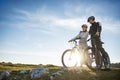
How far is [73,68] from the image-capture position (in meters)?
17.3

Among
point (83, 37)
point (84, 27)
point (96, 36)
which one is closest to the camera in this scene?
point (96, 36)

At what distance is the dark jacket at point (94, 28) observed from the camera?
54.9 feet

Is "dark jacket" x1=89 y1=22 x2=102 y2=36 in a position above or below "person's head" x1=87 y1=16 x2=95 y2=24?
below

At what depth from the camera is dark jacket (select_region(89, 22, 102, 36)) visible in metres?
16.7

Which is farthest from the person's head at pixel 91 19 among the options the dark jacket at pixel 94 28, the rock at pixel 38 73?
the rock at pixel 38 73

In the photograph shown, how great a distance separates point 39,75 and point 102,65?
5.16 m

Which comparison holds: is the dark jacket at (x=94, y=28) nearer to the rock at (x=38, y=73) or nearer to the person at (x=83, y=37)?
the person at (x=83, y=37)

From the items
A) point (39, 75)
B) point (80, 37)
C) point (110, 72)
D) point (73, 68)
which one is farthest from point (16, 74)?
point (110, 72)

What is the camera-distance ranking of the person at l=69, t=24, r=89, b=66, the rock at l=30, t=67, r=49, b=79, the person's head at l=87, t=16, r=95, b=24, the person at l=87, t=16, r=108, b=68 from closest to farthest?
the rock at l=30, t=67, r=49, b=79, the person at l=87, t=16, r=108, b=68, the person's head at l=87, t=16, r=95, b=24, the person at l=69, t=24, r=89, b=66

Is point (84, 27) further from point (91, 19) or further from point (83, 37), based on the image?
point (91, 19)

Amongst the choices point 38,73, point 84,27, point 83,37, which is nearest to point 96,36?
point 83,37

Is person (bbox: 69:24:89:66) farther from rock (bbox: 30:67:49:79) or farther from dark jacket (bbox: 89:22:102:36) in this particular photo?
rock (bbox: 30:67:49:79)

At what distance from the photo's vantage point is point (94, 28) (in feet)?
56.1

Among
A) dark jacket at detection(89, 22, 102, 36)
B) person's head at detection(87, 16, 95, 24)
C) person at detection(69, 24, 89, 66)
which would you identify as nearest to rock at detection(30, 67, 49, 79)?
person at detection(69, 24, 89, 66)
